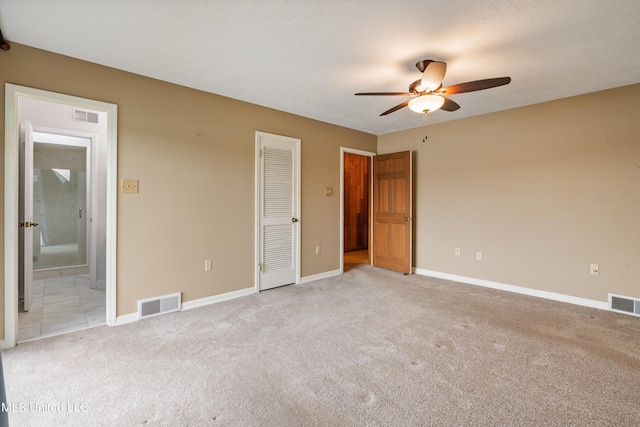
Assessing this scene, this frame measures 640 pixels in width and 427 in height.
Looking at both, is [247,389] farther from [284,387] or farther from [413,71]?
[413,71]

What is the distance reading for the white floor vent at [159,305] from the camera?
2.91 m

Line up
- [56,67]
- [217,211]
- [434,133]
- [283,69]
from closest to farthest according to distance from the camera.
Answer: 1. [56,67]
2. [283,69]
3. [217,211]
4. [434,133]

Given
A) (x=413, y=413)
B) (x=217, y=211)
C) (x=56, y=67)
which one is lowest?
(x=413, y=413)

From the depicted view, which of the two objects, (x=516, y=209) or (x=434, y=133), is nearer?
(x=516, y=209)

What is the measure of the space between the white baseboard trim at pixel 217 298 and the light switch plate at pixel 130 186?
4.37 ft

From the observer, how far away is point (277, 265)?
13.2 ft

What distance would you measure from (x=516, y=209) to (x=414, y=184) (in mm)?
1566

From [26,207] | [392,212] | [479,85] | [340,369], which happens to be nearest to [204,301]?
[340,369]

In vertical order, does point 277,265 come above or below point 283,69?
below

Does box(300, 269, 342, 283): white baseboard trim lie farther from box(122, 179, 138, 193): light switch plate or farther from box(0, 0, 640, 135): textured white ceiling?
box(0, 0, 640, 135): textured white ceiling

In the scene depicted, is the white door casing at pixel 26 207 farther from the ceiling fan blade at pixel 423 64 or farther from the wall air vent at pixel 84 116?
the ceiling fan blade at pixel 423 64

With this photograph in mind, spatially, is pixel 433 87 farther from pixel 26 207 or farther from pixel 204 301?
Result: pixel 26 207

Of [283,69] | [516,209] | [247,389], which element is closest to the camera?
[247,389]

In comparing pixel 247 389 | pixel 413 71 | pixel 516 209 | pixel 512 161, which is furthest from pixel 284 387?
pixel 512 161
